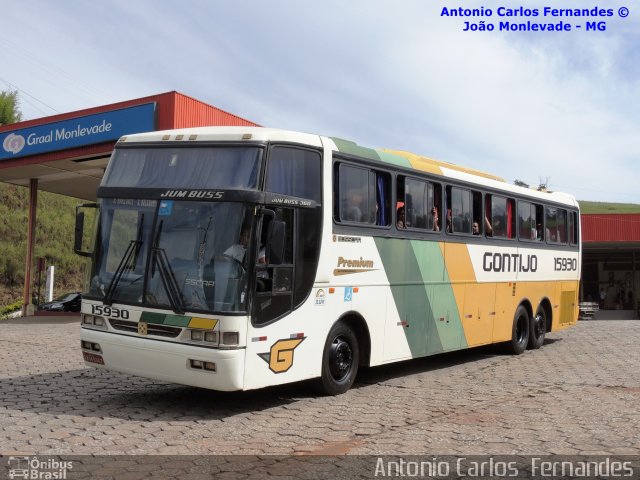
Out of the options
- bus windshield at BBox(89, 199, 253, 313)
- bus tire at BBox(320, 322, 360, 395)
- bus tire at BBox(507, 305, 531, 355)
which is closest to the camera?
bus windshield at BBox(89, 199, 253, 313)

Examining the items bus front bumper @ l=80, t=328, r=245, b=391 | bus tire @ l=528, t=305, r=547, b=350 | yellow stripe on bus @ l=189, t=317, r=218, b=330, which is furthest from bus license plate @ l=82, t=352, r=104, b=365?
bus tire @ l=528, t=305, r=547, b=350

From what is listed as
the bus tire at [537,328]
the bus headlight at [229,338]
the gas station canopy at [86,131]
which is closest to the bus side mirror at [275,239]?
the bus headlight at [229,338]

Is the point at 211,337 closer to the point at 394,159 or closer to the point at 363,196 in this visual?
the point at 363,196

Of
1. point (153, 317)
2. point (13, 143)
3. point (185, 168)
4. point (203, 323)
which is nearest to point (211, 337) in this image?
point (203, 323)

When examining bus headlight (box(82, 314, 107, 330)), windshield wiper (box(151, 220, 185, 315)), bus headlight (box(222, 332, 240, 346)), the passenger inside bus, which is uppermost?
the passenger inside bus

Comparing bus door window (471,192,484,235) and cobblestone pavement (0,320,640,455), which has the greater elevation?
bus door window (471,192,484,235)

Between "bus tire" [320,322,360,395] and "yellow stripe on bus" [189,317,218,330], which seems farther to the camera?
"bus tire" [320,322,360,395]

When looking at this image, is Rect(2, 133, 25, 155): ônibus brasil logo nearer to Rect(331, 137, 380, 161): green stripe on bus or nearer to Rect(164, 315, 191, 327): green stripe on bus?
Rect(331, 137, 380, 161): green stripe on bus

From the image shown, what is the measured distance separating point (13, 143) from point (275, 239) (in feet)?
57.5

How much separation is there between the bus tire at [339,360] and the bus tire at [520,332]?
5.72 metres

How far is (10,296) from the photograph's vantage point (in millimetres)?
43000

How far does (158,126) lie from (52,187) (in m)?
12.6

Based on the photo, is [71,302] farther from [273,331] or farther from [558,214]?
[273,331]

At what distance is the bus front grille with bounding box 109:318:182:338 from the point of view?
23.9 ft
